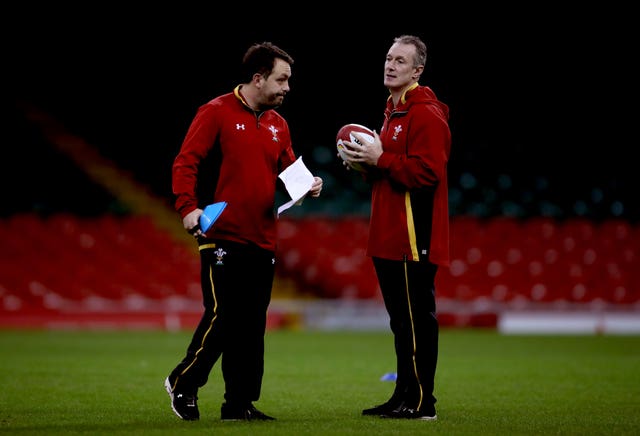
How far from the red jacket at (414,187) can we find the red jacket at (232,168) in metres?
0.60

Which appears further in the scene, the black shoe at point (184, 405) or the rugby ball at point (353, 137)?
the rugby ball at point (353, 137)

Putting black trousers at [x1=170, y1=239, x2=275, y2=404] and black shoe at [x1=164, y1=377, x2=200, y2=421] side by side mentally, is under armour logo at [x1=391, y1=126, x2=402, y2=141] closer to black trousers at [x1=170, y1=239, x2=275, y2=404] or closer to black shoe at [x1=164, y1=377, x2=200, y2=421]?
black trousers at [x1=170, y1=239, x2=275, y2=404]

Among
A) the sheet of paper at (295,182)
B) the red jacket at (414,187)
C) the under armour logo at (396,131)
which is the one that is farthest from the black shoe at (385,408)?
the under armour logo at (396,131)

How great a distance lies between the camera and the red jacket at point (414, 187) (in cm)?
544

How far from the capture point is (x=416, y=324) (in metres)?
5.48

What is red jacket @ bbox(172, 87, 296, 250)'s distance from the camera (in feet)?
17.5

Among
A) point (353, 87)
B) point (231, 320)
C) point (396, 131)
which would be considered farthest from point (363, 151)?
point (353, 87)

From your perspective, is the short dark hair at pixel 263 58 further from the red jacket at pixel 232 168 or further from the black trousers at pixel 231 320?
the black trousers at pixel 231 320

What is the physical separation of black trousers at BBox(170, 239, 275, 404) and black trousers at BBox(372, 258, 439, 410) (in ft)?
2.27

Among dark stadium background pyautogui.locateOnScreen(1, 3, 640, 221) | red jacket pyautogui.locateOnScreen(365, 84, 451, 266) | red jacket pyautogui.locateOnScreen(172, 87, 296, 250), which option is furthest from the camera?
dark stadium background pyautogui.locateOnScreen(1, 3, 640, 221)

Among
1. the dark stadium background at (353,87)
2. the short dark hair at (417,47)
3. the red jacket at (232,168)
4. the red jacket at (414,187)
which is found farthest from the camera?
the dark stadium background at (353,87)

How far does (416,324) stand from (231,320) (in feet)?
3.18

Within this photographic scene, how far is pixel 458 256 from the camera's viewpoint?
821 inches

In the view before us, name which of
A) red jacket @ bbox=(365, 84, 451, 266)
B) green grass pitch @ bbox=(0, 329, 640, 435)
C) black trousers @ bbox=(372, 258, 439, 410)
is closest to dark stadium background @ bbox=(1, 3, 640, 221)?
green grass pitch @ bbox=(0, 329, 640, 435)
